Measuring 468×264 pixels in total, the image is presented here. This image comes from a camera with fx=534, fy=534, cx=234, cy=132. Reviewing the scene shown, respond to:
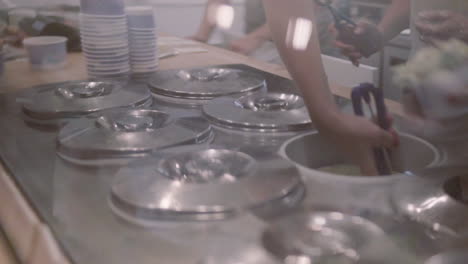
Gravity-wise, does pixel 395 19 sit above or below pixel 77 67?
above

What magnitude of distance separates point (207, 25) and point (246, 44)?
0.51ft

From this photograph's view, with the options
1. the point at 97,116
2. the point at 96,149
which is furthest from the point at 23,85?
the point at 96,149

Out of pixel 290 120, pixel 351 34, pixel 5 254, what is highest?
pixel 351 34

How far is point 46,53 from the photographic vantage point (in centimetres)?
125

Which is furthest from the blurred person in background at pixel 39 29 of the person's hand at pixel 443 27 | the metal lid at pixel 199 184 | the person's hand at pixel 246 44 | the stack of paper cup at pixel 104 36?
the person's hand at pixel 443 27

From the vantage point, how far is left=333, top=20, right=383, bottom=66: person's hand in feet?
1.84

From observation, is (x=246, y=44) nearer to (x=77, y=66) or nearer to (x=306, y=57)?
(x=77, y=66)

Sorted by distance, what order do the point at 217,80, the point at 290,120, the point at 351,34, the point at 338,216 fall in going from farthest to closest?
the point at 217,80 < the point at 290,120 < the point at 351,34 < the point at 338,216

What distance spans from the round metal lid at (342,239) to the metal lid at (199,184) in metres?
0.05

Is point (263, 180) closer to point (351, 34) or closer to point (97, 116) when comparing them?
point (351, 34)

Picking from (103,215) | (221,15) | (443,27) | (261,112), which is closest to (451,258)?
(443,27)

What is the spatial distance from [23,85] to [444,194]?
2.89ft

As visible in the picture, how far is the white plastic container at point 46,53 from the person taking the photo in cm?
124

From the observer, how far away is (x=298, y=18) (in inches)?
23.1
